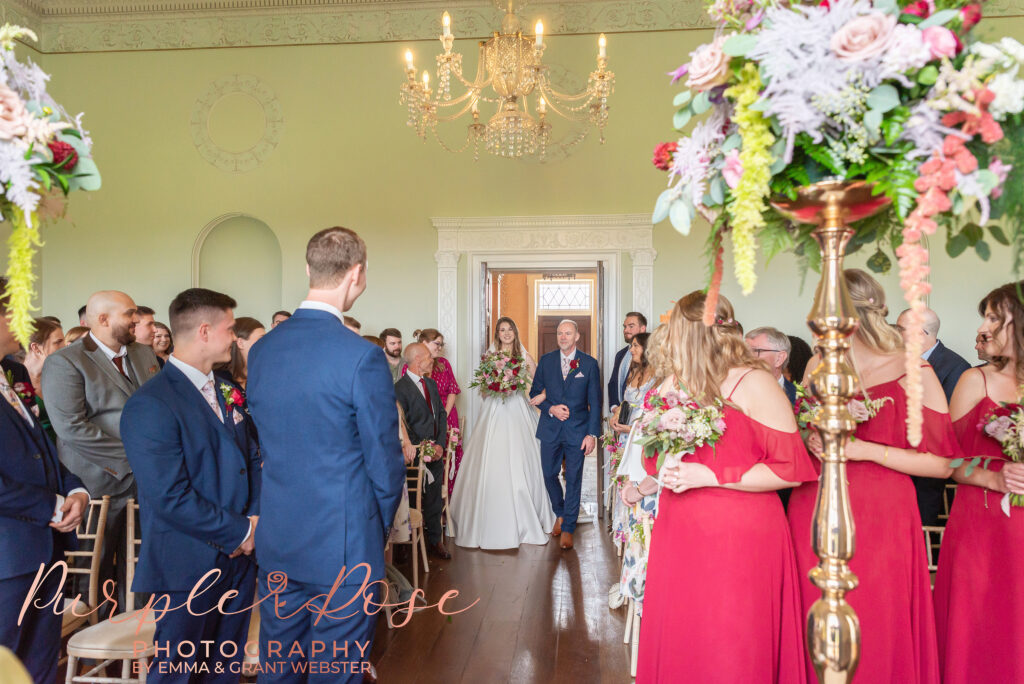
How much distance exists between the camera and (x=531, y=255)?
8.02 metres

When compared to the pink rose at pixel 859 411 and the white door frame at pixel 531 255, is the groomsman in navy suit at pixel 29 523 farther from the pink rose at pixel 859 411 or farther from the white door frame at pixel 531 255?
the white door frame at pixel 531 255

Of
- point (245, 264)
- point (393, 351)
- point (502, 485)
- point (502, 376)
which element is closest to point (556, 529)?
point (502, 485)

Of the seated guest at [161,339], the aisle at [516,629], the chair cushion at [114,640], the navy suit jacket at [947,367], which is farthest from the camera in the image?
the seated guest at [161,339]

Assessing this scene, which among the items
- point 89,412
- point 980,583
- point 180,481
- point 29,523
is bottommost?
point 980,583

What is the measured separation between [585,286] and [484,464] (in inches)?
353

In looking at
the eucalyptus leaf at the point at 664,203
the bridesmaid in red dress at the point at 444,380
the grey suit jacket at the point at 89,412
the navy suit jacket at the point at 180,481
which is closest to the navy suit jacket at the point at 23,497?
the navy suit jacket at the point at 180,481

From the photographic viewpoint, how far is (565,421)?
6629 mm

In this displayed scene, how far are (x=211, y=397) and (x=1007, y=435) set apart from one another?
2926 mm

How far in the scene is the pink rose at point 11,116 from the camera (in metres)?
1.41

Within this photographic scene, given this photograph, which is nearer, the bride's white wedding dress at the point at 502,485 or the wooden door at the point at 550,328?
the bride's white wedding dress at the point at 502,485

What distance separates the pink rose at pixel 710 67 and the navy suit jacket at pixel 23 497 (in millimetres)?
2433

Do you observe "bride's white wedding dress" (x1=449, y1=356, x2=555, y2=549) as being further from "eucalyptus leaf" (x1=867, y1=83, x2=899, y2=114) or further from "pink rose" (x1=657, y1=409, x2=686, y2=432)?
"eucalyptus leaf" (x1=867, y1=83, x2=899, y2=114)

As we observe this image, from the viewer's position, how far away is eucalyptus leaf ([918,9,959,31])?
1.29 metres

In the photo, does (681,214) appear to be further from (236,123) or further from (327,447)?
(236,123)
